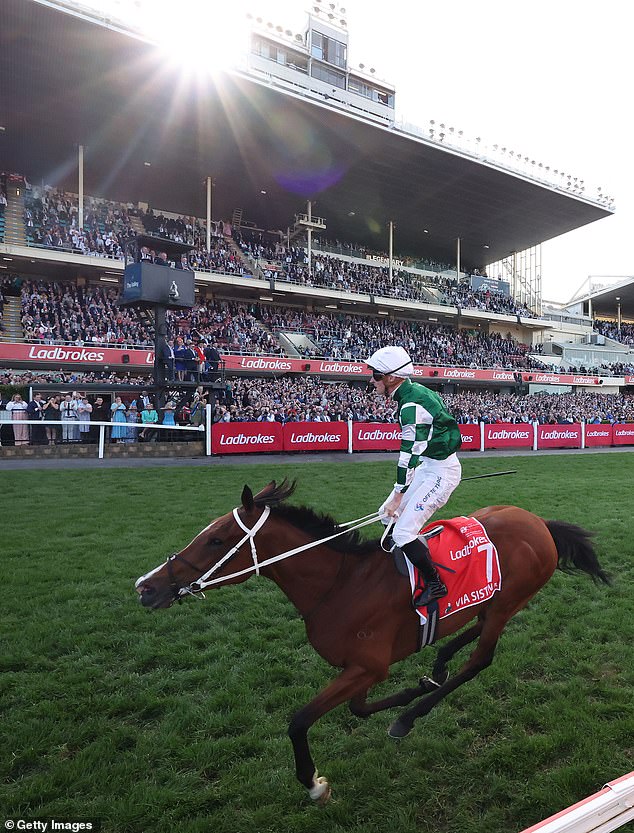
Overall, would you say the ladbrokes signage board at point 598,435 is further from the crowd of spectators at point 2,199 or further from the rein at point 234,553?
the crowd of spectators at point 2,199

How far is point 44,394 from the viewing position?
23.5 metres

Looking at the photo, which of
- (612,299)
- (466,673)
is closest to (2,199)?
(466,673)

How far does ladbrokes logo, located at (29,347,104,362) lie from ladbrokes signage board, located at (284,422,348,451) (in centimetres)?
1171

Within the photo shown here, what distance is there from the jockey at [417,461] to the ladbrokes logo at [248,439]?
45.6ft

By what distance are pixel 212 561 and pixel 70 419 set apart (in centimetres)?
1489

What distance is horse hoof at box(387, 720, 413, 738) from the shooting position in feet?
11.4

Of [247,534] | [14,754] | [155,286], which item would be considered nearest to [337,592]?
[247,534]

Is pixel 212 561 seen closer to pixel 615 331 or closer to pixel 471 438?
pixel 471 438

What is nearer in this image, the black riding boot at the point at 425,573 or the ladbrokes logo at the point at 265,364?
the black riding boot at the point at 425,573

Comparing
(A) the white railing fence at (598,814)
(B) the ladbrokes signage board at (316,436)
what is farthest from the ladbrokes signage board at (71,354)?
(A) the white railing fence at (598,814)

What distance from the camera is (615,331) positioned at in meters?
58.0

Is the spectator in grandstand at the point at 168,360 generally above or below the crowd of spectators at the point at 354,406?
above

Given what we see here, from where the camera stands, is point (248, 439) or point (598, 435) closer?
point (248, 439)

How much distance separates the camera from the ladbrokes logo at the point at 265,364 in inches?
1161
